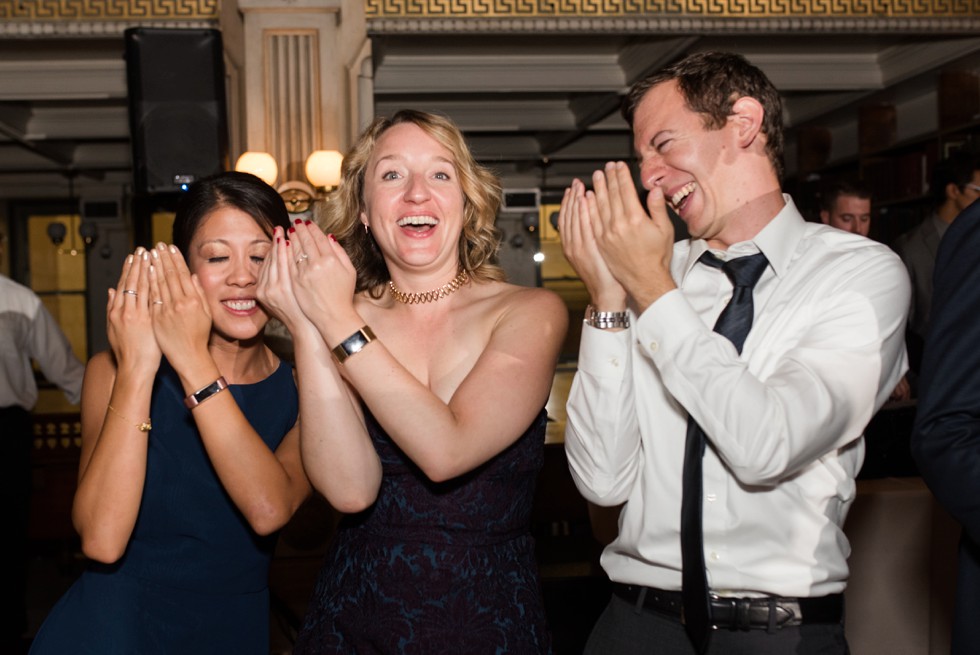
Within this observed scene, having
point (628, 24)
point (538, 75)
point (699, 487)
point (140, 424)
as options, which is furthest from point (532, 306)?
point (538, 75)

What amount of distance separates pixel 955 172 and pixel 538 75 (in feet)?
13.3

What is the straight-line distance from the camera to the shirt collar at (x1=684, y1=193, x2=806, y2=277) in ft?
4.26

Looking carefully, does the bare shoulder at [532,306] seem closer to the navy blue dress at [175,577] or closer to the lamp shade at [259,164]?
the navy blue dress at [175,577]

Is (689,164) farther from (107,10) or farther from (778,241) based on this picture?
(107,10)

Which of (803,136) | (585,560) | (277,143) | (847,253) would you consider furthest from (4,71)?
(847,253)

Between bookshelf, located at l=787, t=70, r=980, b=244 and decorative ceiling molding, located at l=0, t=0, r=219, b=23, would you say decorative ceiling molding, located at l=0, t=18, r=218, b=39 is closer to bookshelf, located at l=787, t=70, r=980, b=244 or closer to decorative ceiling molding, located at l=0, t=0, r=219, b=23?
decorative ceiling molding, located at l=0, t=0, r=219, b=23

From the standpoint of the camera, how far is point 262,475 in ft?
5.03

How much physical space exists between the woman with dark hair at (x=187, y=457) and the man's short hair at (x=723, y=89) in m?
0.66

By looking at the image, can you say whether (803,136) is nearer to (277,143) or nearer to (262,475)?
(277,143)

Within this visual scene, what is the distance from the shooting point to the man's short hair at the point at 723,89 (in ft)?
4.42

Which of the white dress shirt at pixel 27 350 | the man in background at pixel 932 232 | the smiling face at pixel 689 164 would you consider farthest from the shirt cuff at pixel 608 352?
the white dress shirt at pixel 27 350

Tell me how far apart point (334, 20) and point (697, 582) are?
4553mm

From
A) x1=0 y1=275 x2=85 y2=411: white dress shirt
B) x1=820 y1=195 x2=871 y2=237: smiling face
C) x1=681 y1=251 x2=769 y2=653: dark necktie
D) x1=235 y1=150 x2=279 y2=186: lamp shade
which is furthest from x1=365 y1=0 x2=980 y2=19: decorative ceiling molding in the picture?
x1=681 y1=251 x2=769 y2=653: dark necktie

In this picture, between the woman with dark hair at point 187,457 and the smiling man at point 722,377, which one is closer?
the smiling man at point 722,377
